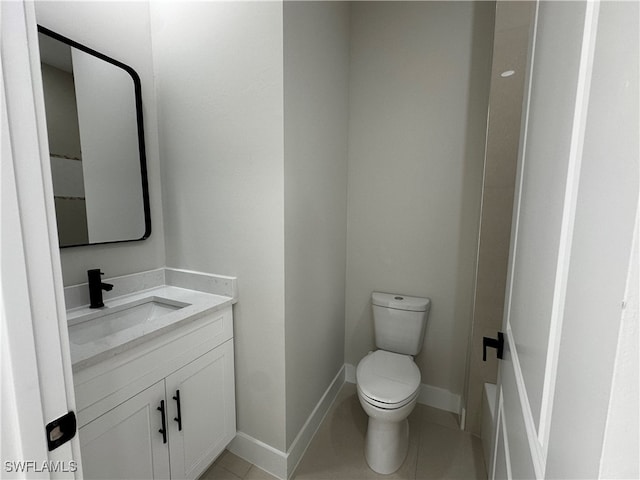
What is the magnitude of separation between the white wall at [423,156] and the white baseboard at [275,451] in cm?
86

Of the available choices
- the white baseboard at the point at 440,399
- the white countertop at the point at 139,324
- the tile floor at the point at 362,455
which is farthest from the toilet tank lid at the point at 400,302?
the white countertop at the point at 139,324

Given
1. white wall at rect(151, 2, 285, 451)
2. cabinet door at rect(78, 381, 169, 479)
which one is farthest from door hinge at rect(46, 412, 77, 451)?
white wall at rect(151, 2, 285, 451)

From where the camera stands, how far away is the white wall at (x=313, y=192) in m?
1.34

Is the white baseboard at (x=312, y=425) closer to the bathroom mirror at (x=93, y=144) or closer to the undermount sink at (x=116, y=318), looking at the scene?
the undermount sink at (x=116, y=318)

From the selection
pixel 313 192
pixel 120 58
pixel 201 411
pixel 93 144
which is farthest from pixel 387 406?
pixel 120 58

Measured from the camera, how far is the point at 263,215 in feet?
4.43

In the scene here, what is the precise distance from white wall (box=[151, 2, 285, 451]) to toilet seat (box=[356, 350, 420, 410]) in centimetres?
44

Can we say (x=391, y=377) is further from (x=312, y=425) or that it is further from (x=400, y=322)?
(x=312, y=425)

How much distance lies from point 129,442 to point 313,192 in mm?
1269

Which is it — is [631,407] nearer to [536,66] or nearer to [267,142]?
[536,66]

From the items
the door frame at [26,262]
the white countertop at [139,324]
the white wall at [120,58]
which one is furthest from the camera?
the white wall at [120,58]

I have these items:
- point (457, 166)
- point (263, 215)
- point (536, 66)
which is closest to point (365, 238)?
point (457, 166)

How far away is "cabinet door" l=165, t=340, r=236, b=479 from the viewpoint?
48.4 inches

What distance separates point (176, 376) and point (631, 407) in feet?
4.44
